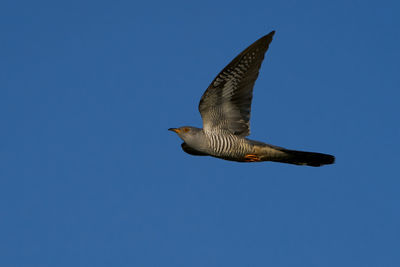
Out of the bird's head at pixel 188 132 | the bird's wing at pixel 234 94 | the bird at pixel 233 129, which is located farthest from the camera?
the bird's head at pixel 188 132

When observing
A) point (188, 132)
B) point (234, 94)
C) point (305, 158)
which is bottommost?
point (305, 158)

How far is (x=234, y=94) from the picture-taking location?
38.7 feet

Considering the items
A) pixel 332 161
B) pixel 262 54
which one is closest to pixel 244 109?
pixel 262 54

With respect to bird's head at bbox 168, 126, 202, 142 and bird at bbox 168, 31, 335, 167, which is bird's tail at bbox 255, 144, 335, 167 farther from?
bird's head at bbox 168, 126, 202, 142

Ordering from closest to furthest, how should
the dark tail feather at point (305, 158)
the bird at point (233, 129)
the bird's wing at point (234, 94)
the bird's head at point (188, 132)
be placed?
the bird's wing at point (234, 94) → the bird at point (233, 129) → the dark tail feather at point (305, 158) → the bird's head at point (188, 132)

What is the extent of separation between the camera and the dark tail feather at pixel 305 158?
11797 millimetres

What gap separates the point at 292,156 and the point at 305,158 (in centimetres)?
26

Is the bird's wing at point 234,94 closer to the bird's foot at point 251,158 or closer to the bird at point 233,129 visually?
the bird at point 233,129

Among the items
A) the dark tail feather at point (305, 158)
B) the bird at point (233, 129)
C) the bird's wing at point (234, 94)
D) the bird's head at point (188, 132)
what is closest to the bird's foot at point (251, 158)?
the bird at point (233, 129)

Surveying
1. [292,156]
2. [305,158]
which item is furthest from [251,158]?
[305,158]

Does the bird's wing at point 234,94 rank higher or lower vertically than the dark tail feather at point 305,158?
higher

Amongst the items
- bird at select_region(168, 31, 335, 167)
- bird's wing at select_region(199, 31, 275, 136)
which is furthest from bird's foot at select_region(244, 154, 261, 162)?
bird's wing at select_region(199, 31, 275, 136)

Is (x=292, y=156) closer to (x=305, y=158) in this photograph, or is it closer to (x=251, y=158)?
(x=305, y=158)

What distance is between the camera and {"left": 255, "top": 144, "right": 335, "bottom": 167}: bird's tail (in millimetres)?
11818
